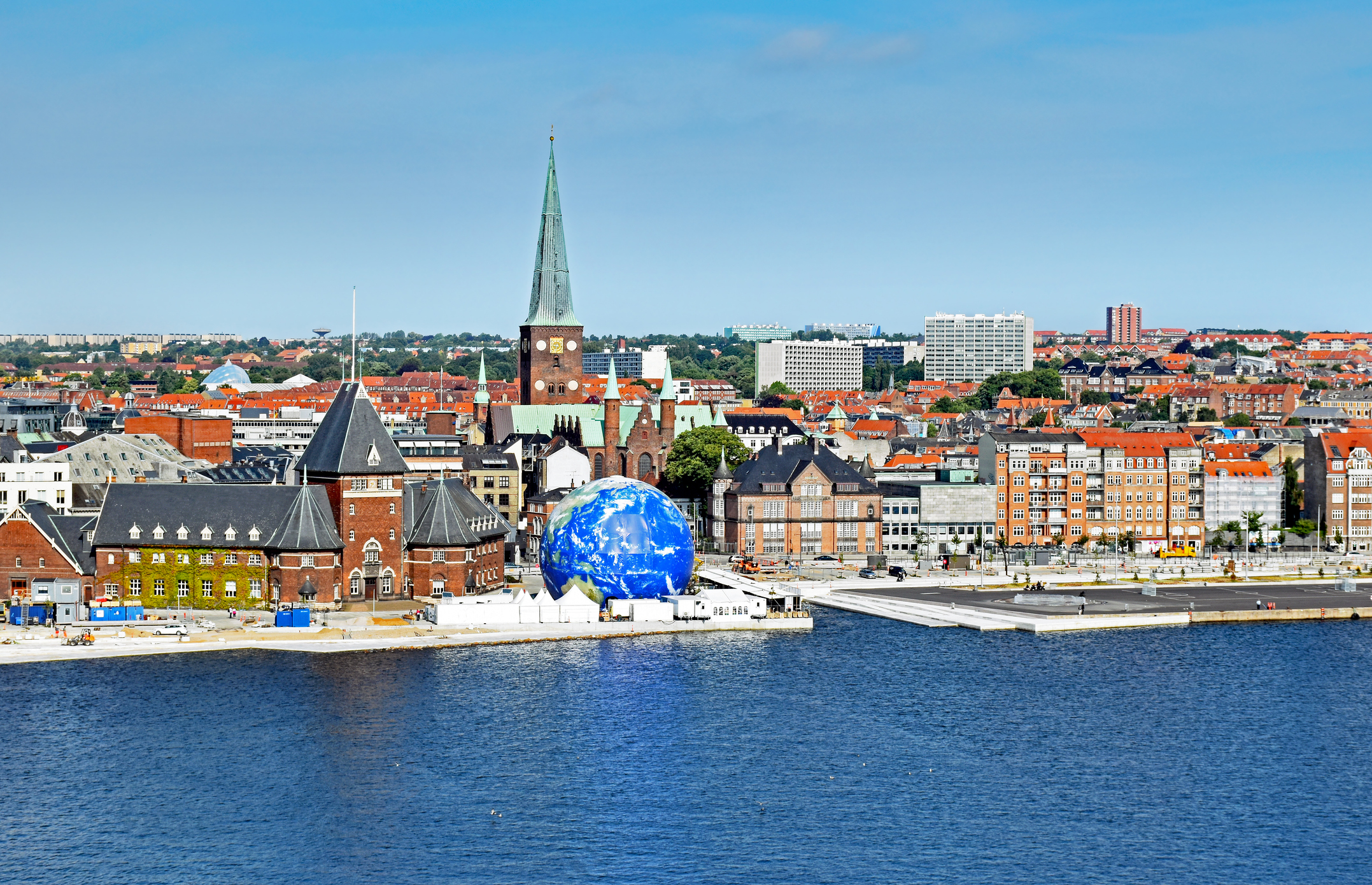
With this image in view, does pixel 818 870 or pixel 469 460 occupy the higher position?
pixel 469 460

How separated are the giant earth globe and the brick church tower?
7.34 metres

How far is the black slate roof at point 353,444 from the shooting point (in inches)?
3401

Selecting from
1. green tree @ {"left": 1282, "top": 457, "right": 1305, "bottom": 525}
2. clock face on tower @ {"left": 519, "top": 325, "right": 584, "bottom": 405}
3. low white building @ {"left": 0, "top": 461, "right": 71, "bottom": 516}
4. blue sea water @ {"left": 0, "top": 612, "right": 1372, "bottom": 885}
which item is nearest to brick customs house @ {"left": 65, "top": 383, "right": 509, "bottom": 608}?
blue sea water @ {"left": 0, "top": 612, "right": 1372, "bottom": 885}

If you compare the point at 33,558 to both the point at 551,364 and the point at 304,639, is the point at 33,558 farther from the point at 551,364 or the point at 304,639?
the point at 551,364


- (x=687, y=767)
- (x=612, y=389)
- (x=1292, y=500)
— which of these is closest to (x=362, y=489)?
(x=687, y=767)

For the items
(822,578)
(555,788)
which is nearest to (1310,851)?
(555,788)

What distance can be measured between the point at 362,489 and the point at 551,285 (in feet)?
212

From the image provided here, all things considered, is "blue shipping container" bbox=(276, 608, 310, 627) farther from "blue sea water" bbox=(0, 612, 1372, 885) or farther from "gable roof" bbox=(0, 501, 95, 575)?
"gable roof" bbox=(0, 501, 95, 575)

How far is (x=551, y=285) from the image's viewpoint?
149 metres

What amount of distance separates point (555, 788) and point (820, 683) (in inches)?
761

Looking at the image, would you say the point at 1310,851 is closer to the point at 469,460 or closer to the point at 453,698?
the point at 453,698

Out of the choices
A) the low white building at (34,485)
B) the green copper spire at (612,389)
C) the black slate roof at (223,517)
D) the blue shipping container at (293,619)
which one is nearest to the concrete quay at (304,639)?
the blue shipping container at (293,619)

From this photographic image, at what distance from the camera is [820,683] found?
238 feet

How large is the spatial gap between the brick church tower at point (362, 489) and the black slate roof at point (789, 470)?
34.3 meters
